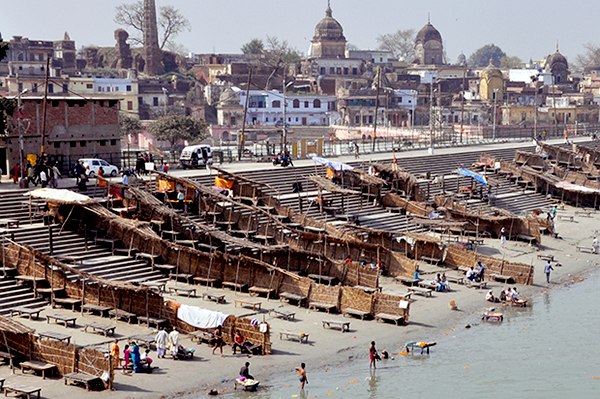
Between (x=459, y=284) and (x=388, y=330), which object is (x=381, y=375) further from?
(x=459, y=284)

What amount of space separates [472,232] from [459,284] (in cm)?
806

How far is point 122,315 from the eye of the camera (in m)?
28.0

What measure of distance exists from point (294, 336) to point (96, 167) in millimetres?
17764

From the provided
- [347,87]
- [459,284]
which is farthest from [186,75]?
[459,284]

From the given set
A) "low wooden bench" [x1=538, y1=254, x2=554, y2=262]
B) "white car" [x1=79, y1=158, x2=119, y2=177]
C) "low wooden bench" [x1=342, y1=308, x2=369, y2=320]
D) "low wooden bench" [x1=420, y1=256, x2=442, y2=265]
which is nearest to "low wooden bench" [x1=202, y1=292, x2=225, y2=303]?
"low wooden bench" [x1=342, y1=308, x2=369, y2=320]

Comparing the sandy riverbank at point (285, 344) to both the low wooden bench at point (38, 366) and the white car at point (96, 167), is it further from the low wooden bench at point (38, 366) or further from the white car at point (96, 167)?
the white car at point (96, 167)

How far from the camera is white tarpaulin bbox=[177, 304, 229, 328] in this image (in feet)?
87.1

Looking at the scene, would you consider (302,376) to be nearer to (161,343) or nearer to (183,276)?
(161,343)

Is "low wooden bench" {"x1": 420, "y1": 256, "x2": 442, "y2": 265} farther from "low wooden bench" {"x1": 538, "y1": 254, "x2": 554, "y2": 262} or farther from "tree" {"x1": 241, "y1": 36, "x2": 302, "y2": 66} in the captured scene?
"tree" {"x1": 241, "y1": 36, "x2": 302, "y2": 66}

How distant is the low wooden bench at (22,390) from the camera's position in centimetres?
2219

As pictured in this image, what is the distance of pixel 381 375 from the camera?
85.1ft

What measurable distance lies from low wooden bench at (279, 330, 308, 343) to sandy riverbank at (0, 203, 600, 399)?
0.52 ft

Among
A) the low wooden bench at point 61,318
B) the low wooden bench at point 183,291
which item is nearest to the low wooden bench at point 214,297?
the low wooden bench at point 183,291

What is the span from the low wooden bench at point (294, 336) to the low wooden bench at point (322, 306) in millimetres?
2623
